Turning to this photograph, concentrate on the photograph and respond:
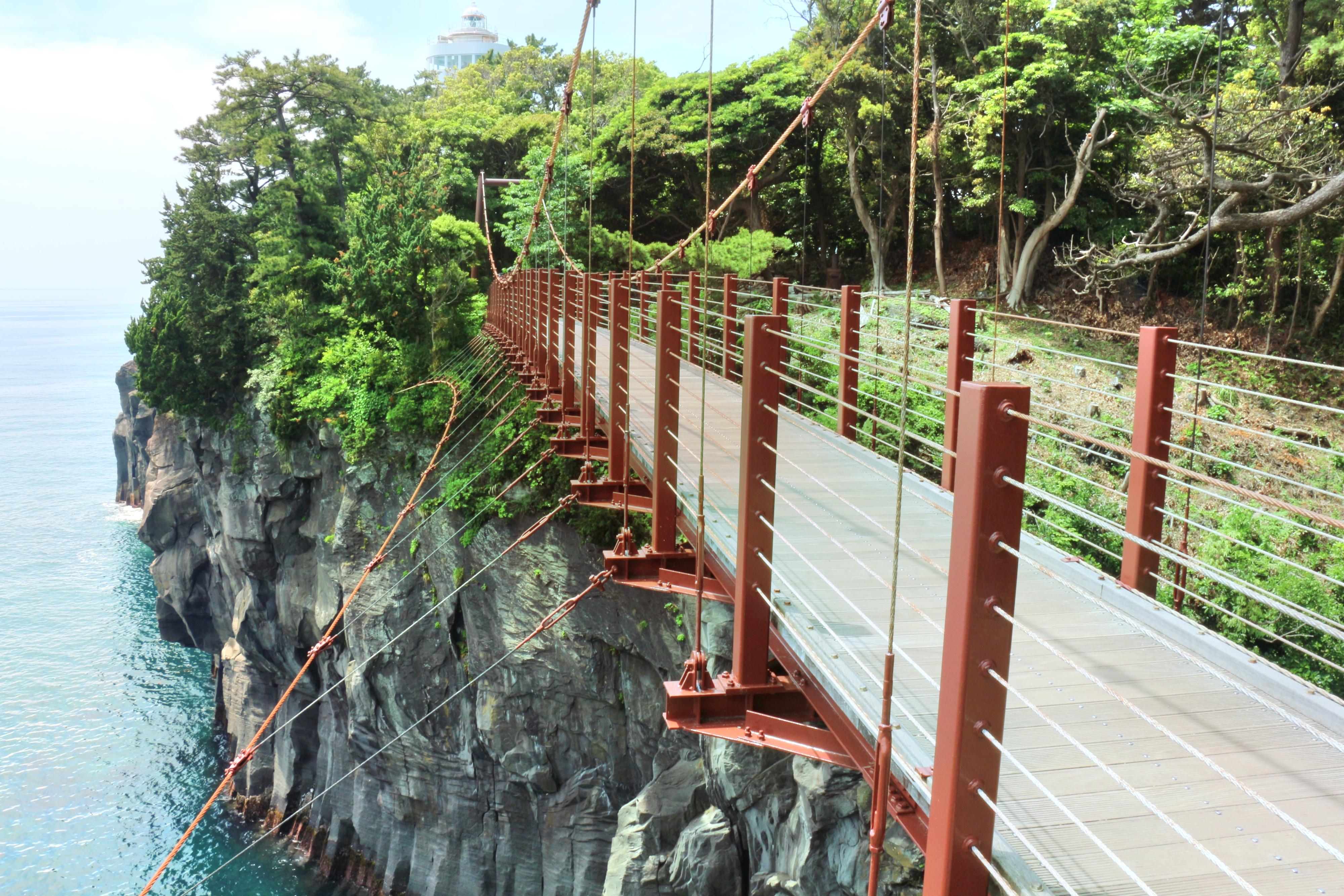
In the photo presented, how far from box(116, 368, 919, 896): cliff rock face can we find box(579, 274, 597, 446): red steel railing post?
1.73 m

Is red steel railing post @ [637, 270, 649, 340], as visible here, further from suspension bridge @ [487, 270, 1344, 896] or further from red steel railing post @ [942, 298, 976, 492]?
red steel railing post @ [942, 298, 976, 492]

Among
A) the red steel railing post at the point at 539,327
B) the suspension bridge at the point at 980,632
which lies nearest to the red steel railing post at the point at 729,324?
the suspension bridge at the point at 980,632

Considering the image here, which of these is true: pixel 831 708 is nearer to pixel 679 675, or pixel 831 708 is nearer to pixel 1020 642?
pixel 1020 642

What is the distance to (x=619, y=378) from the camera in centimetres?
635

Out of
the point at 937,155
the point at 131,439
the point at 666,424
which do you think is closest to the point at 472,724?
the point at 666,424

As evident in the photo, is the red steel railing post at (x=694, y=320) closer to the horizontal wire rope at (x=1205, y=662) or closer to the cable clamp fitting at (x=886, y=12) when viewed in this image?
the cable clamp fitting at (x=886, y=12)

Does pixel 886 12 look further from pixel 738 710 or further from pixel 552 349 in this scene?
pixel 552 349

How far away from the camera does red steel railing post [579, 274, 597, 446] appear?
23.5 feet

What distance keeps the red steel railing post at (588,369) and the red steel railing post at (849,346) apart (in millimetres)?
1774

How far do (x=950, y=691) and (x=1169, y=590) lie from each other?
6876 mm

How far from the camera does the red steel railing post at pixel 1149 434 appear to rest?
158 inches

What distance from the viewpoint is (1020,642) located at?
11.4 feet

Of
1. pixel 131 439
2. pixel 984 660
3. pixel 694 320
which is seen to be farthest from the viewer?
pixel 131 439

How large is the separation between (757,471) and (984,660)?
155 centimetres
